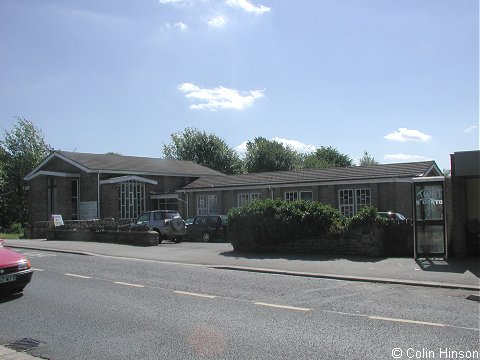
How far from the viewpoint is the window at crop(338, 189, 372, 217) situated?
27459 millimetres

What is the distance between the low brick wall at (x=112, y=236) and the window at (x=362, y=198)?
503 inches

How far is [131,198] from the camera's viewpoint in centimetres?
3484

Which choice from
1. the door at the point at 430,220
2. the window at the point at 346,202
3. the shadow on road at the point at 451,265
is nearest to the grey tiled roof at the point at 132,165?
the window at the point at 346,202

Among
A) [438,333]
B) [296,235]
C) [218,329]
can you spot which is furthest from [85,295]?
[296,235]

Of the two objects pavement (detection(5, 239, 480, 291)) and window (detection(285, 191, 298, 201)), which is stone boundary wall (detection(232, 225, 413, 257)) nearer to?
pavement (detection(5, 239, 480, 291))

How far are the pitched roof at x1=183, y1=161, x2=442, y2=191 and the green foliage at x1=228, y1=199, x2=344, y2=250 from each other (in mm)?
11495

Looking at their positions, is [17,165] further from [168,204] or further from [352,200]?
[352,200]

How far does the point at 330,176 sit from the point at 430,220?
1532cm

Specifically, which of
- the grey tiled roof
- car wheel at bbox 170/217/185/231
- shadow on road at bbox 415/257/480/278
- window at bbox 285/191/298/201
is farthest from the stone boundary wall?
the grey tiled roof

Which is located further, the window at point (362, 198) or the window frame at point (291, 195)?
the window frame at point (291, 195)

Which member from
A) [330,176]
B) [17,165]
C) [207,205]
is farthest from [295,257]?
[17,165]

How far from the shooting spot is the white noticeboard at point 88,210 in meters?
33.5

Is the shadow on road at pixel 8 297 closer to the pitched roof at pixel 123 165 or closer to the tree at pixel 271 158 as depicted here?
the pitched roof at pixel 123 165

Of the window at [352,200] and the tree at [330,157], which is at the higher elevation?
the tree at [330,157]
